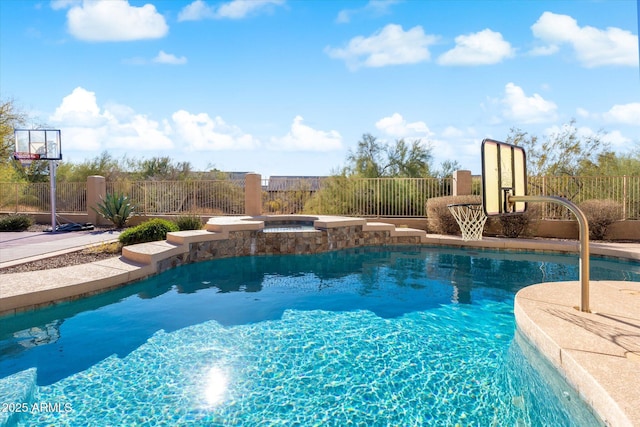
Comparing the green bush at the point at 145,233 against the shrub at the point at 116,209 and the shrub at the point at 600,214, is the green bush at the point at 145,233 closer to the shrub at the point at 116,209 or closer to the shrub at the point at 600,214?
the shrub at the point at 116,209

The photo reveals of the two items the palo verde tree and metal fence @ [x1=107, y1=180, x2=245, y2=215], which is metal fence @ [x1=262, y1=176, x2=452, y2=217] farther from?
metal fence @ [x1=107, y1=180, x2=245, y2=215]

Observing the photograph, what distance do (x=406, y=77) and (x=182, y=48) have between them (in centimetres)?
696

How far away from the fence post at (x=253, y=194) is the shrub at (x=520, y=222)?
25.4 ft

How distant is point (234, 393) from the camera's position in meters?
2.99

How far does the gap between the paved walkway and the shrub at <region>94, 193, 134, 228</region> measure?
0.84 meters

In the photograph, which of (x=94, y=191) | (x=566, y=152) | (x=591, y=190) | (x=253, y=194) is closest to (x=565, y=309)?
(x=591, y=190)

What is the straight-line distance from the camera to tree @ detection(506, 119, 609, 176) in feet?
50.1

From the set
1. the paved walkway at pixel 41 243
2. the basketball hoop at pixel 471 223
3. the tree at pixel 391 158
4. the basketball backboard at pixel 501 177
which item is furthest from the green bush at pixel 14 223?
the basketball backboard at pixel 501 177

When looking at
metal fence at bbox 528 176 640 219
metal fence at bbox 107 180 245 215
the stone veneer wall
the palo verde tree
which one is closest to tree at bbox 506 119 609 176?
metal fence at bbox 528 176 640 219

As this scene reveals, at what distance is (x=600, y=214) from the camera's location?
410 inches

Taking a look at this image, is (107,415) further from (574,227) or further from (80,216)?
(80,216)

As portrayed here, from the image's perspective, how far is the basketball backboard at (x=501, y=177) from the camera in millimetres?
4382

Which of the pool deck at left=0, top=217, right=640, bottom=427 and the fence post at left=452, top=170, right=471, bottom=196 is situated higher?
the fence post at left=452, top=170, right=471, bottom=196

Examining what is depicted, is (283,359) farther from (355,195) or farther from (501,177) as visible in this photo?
(355,195)
